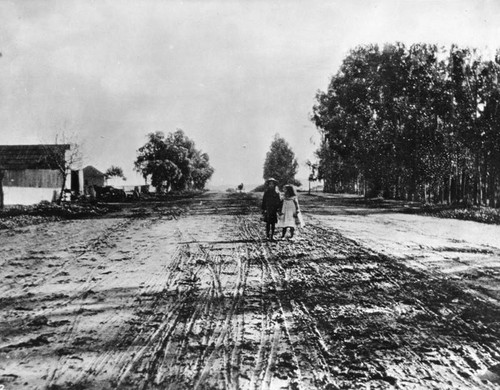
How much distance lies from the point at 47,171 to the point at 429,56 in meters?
33.3

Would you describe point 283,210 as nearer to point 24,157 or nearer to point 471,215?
point 471,215

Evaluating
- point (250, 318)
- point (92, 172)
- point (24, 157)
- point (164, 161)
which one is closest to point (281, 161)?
point (164, 161)

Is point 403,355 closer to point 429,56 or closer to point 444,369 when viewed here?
point 444,369

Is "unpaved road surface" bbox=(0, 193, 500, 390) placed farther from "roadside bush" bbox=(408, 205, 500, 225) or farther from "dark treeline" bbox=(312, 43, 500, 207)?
"dark treeline" bbox=(312, 43, 500, 207)

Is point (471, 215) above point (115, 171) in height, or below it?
below

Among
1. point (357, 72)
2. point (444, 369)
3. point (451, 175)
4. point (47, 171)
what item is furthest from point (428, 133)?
point (47, 171)

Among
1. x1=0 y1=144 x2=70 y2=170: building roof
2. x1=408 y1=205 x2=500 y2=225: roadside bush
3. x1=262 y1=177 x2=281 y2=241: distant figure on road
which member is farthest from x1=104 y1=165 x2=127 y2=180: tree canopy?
x1=262 y1=177 x2=281 y2=241: distant figure on road

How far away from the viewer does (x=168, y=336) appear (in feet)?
14.6

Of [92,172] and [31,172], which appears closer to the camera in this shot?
[31,172]

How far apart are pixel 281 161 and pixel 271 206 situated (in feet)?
237

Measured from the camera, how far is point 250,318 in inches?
198

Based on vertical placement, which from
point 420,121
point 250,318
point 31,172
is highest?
point 420,121

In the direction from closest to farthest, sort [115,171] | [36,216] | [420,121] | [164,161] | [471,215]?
1. [36,216]
2. [471,215]
3. [420,121]
4. [164,161]
5. [115,171]

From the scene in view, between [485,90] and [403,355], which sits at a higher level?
[485,90]
